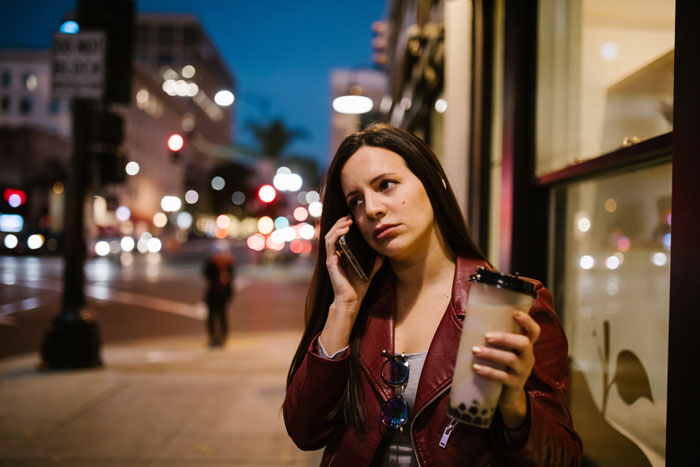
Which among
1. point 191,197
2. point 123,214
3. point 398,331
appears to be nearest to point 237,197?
point 123,214

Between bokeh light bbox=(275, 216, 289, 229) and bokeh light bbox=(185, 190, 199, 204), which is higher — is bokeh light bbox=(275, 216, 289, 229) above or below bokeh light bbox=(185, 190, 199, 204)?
below

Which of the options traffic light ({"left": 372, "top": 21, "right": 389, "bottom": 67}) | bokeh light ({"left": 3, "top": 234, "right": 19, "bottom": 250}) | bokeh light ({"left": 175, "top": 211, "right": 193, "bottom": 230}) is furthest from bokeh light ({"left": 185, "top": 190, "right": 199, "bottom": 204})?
traffic light ({"left": 372, "top": 21, "right": 389, "bottom": 67})

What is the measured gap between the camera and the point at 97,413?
16.7 feet

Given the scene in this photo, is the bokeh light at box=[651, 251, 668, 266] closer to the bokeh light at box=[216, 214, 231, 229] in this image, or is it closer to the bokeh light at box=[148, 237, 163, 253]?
Answer: the bokeh light at box=[216, 214, 231, 229]

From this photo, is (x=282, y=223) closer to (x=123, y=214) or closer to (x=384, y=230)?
(x=123, y=214)

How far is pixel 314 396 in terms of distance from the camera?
174 centimetres

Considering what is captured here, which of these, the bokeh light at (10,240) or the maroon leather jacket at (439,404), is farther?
the bokeh light at (10,240)

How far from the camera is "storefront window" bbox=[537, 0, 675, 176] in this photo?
218 centimetres

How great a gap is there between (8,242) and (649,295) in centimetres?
3680

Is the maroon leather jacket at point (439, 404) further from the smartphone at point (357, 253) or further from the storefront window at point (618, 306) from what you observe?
the storefront window at point (618, 306)

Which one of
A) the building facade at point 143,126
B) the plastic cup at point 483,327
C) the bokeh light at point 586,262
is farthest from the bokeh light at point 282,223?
the plastic cup at point 483,327

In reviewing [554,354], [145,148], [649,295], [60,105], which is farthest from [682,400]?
[145,148]

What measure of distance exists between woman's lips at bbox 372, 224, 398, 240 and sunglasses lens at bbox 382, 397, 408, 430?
0.53 m

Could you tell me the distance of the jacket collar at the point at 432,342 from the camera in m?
1.60
